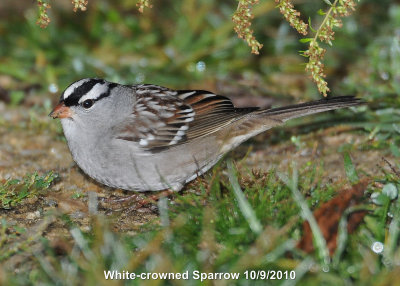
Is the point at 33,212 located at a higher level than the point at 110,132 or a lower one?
lower

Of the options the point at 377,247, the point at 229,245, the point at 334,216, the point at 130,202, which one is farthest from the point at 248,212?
the point at 130,202

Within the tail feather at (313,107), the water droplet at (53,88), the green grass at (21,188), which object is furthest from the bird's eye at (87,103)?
the water droplet at (53,88)

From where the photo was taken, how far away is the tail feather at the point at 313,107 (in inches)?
169

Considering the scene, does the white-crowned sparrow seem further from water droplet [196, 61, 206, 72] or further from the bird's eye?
water droplet [196, 61, 206, 72]

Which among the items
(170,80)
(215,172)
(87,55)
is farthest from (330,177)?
(87,55)

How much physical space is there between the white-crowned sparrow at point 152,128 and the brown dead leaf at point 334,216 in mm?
857

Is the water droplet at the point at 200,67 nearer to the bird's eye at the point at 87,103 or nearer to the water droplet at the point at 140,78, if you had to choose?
the water droplet at the point at 140,78

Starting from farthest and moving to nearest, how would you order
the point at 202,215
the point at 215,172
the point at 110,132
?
the point at 110,132 → the point at 215,172 → the point at 202,215

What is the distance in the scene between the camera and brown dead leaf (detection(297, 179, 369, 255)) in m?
3.29

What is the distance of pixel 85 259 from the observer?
321 cm

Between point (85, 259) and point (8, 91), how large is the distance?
3.25m

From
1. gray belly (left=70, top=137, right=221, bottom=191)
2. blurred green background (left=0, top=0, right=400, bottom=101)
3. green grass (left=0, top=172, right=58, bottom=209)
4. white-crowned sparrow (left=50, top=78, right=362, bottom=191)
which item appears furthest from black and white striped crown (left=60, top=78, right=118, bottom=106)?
blurred green background (left=0, top=0, right=400, bottom=101)

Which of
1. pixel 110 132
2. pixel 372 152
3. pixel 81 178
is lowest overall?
pixel 372 152

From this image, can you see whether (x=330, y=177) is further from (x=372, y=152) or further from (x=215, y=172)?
(x=215, y=172)
